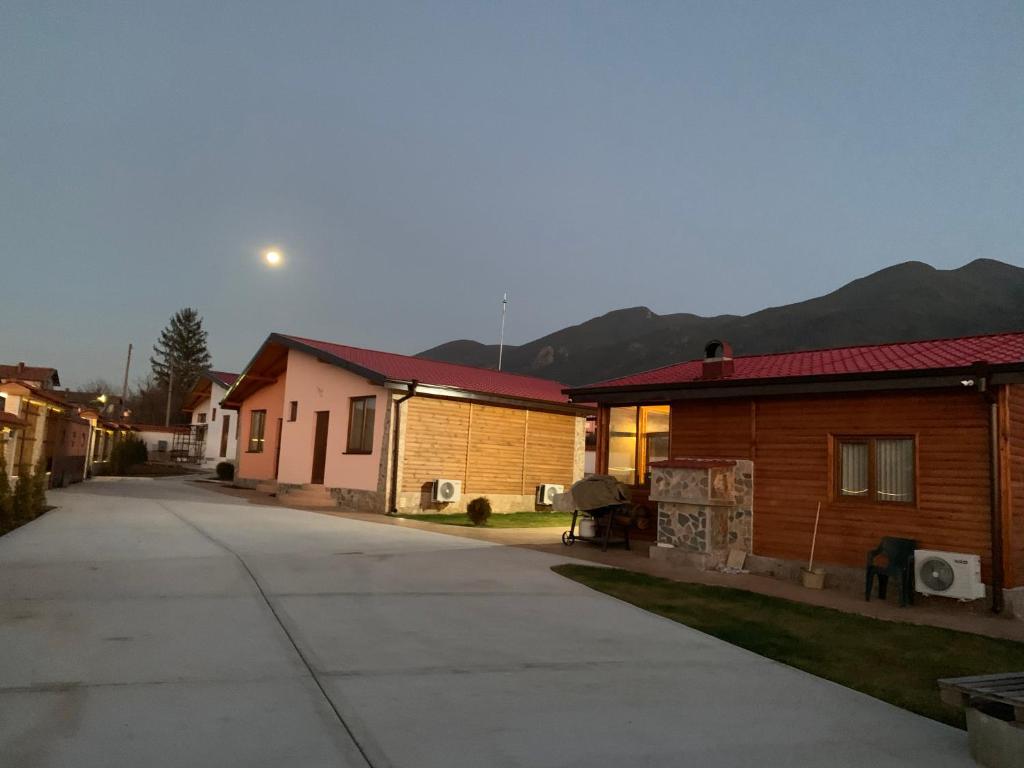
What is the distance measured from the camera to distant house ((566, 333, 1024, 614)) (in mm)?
8094

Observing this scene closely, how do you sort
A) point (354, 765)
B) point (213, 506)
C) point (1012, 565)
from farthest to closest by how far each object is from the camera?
point (213, 506), point (1012, 565), point (354, 765)

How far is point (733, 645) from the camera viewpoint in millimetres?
5805

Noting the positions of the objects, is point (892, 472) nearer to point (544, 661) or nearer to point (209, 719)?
point (544, 661)

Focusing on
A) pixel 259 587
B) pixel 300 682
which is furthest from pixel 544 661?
pixel 259 587

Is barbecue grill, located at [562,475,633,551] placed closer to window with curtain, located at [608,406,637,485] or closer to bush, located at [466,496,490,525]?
window with curtain, located at [608,406,637,485]

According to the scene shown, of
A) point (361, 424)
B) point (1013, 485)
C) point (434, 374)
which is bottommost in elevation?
point (1013, 485)

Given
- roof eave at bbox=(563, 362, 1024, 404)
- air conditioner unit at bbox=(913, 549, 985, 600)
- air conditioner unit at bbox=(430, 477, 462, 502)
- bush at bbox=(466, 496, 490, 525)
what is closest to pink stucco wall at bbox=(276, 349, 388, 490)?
air conditioner unit at bbox=(430, 477, 462, 502)

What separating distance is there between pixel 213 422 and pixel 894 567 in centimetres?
3296

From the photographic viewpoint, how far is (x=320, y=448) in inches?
754

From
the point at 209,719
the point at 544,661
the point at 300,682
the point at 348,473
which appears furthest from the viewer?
the point at 348,473

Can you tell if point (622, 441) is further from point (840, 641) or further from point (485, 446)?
point (840, 641)

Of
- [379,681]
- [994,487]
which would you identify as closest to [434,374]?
[994,487]

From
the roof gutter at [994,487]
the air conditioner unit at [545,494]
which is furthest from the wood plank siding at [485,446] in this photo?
the roof gutter at [994,487]

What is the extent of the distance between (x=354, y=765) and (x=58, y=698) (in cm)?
176
